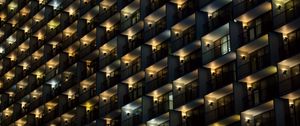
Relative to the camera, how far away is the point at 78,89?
8562cm

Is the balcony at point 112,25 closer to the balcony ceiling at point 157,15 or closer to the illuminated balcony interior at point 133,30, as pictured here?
the illuminated balcony interior at point 133,30

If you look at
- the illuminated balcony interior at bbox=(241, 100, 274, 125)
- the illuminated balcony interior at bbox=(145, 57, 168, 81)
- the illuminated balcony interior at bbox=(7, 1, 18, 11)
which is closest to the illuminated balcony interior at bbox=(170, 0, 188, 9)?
the illuminated balcony interior at bbox=(145, 57, 168, 81)

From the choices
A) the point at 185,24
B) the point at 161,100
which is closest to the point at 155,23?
the point at 185,24

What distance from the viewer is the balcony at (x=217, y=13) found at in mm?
68188

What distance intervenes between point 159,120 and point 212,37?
952 cm

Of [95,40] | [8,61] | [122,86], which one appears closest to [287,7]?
[122,86]

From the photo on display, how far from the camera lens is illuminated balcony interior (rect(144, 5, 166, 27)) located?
249ft

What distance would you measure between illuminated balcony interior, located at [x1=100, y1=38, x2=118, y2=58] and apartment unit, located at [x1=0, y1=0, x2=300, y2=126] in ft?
0.40

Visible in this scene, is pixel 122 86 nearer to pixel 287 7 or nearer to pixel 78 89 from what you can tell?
pixel 78 89

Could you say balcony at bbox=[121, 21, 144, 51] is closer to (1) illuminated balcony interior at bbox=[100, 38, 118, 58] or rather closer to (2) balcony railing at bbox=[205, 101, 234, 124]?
(1) illuminated balcony interior at bbox=[100, 38, 118, 58]

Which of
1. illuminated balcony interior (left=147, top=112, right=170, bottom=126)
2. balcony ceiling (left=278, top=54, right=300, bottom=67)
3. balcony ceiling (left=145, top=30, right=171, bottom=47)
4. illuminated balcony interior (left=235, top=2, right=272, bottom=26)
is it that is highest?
balcony ceiling (left=145, top=30, right=171, bottom=47)

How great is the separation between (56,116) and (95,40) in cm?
1013

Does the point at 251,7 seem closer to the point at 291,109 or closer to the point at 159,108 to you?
the point at 291,109

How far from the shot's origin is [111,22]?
83.9 m
